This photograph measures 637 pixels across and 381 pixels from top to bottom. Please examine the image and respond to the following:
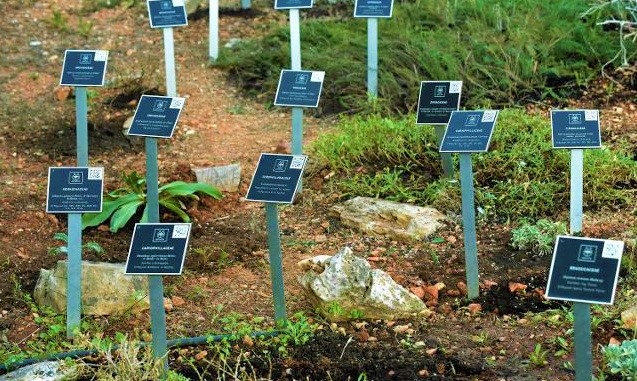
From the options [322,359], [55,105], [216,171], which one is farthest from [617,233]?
[55,105]

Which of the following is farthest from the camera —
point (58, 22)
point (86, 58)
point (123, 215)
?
point (58, 22)

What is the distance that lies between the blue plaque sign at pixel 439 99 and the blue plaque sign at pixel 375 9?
201 cm

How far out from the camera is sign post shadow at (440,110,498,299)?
18.3ft

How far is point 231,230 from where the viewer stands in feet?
21.9

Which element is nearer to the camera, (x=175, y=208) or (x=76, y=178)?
(x=76, y=178)

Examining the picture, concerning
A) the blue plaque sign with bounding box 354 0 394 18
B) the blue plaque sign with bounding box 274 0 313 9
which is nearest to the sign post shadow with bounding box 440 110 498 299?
the blue plaque sign with bounding box 274 0 313 9

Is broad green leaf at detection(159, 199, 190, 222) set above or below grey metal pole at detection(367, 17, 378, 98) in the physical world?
below

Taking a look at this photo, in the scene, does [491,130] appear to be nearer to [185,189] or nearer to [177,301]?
[177,301]

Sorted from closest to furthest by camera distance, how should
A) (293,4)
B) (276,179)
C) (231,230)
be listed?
(276,179) < (231,230) < (293,4)

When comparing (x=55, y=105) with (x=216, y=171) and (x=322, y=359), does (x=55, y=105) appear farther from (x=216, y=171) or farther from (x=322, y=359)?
(x=322, y=359)

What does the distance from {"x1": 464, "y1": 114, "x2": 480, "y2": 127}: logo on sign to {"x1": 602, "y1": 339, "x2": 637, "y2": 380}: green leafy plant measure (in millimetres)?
1597

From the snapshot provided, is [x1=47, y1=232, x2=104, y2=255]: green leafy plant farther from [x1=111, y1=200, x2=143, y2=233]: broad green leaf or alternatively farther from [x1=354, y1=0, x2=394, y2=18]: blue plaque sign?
[x1=354, y1=0, x2=394, y2=18]: blue plaque sign

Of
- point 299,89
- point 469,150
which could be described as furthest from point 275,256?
point 299,89

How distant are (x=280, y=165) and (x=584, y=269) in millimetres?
1760
